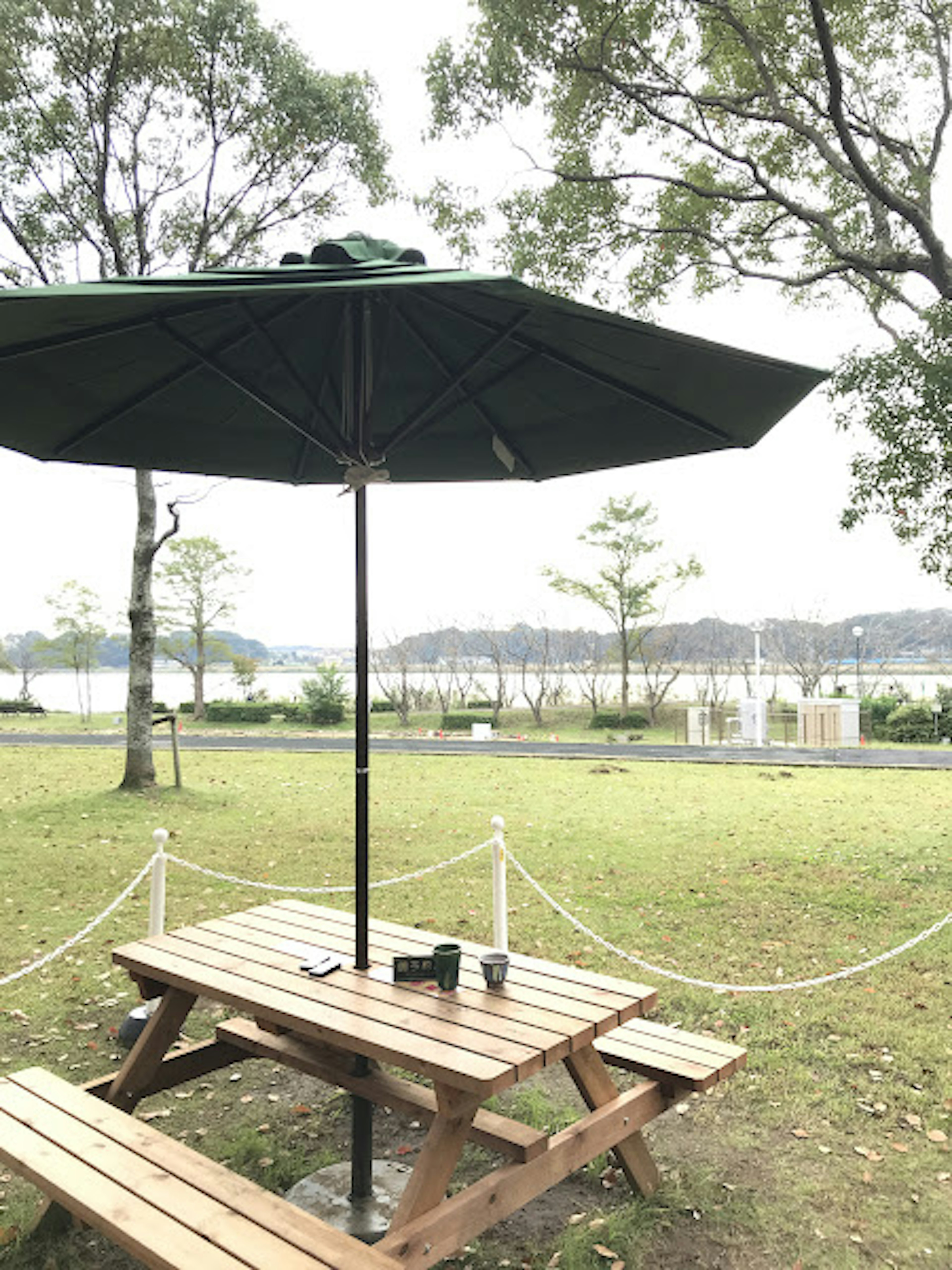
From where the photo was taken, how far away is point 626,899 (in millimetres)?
6656

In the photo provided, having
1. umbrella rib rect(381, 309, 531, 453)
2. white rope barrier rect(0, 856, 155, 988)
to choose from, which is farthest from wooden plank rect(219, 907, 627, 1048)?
umbrella rib rect(381, 309, 531, 453)

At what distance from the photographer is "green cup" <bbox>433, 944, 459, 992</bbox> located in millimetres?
2754

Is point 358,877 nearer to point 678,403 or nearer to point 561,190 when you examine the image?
point 678,403

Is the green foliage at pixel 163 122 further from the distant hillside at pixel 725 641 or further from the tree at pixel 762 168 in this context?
the distant hillside at pixel 725 641

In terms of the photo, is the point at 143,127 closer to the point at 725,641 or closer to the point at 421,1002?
the point at 421,1002

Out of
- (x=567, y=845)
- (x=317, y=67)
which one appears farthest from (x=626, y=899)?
(x=317, y=67)

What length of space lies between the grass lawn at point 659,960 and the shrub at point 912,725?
10274mm

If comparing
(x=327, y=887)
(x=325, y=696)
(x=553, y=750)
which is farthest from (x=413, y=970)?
(x=325, y=696)

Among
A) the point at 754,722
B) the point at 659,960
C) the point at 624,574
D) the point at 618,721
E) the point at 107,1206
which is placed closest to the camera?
the point at 107,1206

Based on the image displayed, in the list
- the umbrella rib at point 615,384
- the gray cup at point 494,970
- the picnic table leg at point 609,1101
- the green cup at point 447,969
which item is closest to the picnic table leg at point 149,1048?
the green cup at point 447,969

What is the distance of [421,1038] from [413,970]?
0.43 meters

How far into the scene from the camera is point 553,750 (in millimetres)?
19656

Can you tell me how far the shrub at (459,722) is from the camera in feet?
87.5

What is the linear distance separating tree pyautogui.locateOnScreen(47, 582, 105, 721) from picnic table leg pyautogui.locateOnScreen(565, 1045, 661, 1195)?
3077 cm
